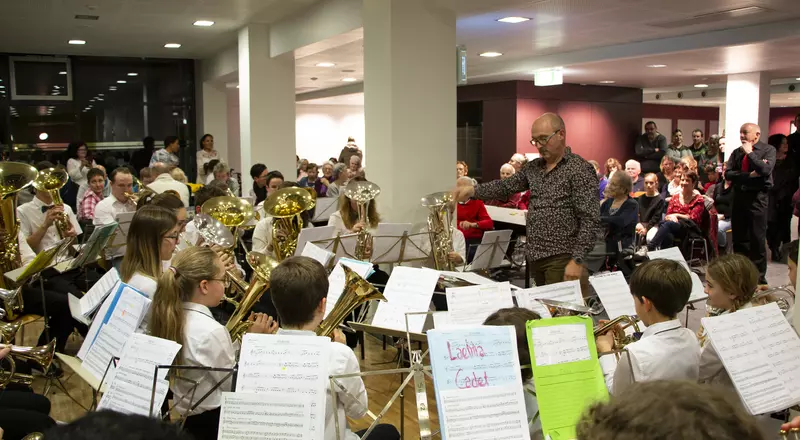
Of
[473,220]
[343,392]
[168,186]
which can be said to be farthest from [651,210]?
[343,392]

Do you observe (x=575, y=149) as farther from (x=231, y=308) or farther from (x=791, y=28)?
(x=231, y=308)

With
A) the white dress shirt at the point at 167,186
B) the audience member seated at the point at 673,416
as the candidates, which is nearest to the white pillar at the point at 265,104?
the white dress shirt at the point at 167,186

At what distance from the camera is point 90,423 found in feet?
2.76

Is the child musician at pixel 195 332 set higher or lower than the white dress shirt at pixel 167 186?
lower

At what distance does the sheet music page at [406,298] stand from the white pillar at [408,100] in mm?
2043

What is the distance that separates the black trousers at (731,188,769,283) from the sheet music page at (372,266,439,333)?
15.8ft

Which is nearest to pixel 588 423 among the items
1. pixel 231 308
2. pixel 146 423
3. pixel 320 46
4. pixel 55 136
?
pixel 146 423

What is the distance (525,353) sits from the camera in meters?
2.29

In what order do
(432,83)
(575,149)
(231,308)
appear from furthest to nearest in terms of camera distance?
(575,149)
(432,83)
(231,308)

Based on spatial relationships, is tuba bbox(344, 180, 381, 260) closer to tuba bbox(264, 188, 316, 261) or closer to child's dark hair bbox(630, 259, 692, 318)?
tuba bbox(264, 188, 316, 261)

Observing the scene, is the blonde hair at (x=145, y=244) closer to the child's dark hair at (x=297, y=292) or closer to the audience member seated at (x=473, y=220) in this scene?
the child's dark hair at (x=297, y=292)

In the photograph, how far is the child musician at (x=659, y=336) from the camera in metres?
2.44

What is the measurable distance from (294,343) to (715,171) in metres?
8.70

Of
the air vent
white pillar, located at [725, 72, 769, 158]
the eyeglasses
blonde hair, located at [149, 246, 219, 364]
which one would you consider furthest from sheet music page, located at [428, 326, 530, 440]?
white pillar, located at [725, 72, 769, 158]
